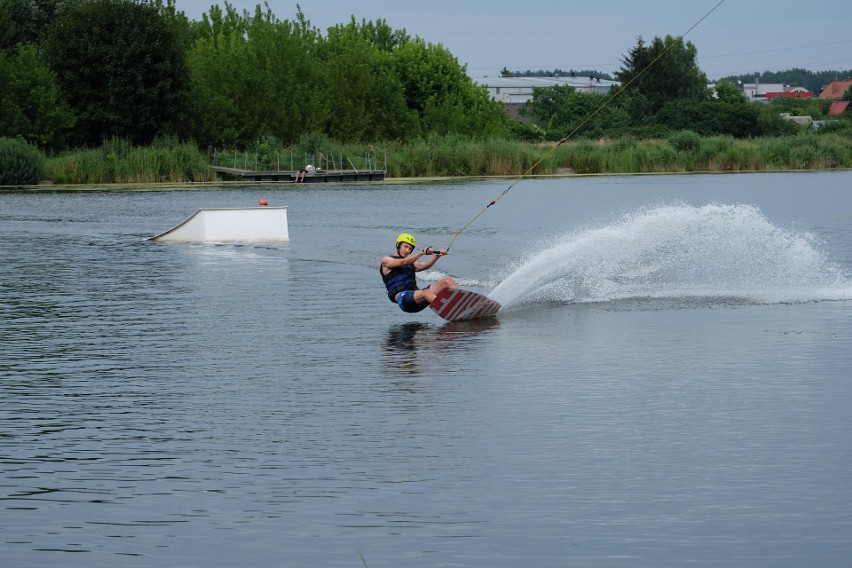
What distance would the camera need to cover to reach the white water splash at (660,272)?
19.3 meters

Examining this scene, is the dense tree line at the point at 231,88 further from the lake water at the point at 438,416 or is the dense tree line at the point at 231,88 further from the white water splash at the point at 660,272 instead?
the lake water at the point at 438,416

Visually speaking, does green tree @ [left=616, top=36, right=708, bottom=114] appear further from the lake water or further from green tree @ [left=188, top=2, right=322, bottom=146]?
the lake water

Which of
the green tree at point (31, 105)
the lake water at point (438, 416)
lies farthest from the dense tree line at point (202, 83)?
the lake water at point (438, 416)

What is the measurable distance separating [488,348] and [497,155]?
176ft

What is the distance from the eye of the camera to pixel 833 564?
7.01 metres

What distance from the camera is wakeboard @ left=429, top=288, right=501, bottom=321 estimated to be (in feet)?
54.9

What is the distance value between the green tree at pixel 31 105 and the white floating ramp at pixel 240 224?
40591 mm

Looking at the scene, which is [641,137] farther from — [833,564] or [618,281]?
[833,564]

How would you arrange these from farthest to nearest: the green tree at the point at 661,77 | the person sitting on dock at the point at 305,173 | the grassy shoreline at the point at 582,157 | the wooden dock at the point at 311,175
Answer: the green tree at the point at 661,77, the grassy shoreline at the point at 582,157, the wooden dock at the point at 311,175, the person sitting on dock at the point at 305,173

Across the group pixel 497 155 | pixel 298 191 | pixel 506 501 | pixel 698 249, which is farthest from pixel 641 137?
pixel 506 501

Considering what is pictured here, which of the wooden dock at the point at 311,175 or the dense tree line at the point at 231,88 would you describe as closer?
the wooden dock at the point at 311,175

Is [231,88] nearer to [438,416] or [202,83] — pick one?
[202,83]

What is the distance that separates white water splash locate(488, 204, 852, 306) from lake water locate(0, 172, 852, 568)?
0.07m

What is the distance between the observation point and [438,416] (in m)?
10.8
